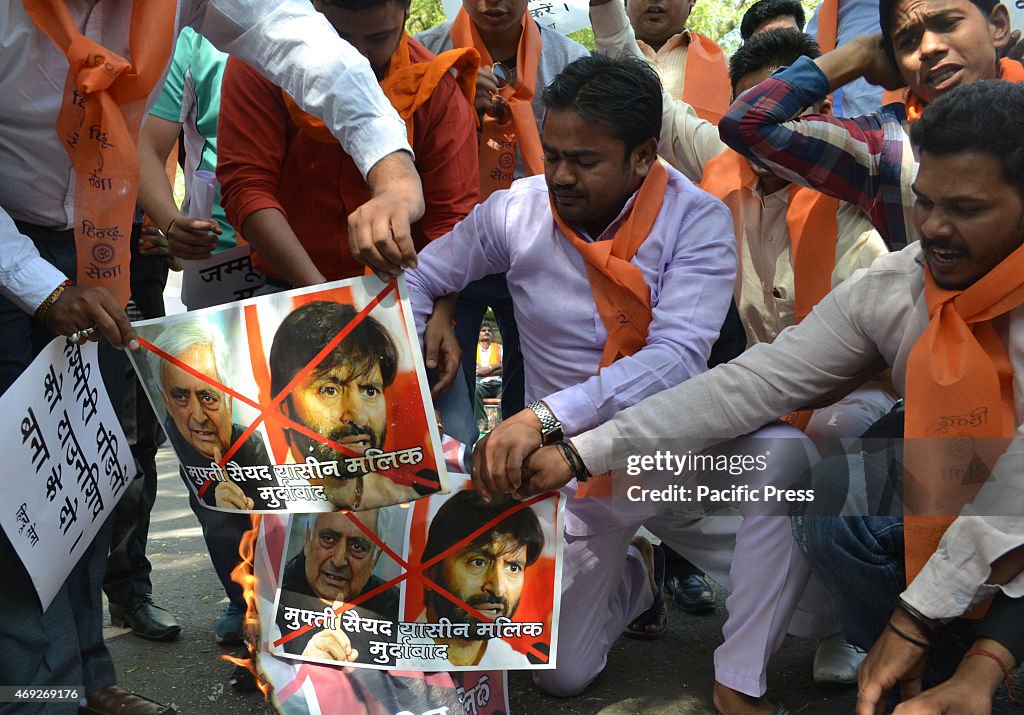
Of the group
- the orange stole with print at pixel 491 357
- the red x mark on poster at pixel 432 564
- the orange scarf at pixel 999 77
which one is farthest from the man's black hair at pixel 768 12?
the orange stole with print at pixel 491 357

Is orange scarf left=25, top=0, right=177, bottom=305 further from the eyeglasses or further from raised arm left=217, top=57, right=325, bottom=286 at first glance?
the eyeglasses

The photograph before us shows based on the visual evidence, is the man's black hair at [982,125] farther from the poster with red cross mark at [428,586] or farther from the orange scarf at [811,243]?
the poster with red cross mark at [428,586]

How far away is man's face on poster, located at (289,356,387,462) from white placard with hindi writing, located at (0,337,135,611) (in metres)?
0.51

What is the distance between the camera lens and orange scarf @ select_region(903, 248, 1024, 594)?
219cm

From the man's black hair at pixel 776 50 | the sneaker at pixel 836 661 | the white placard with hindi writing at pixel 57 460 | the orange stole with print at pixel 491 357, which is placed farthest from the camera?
the orange stole with print at pixel 491 357

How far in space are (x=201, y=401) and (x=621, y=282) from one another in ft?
3.58

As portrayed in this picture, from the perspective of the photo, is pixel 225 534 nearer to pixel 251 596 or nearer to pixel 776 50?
pixel 251 596

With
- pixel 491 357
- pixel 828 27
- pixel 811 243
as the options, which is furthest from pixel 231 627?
pixel 491 357

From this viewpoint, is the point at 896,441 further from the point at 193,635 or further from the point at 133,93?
the point at 193,635

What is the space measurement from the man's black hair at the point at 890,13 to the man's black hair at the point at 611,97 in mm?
675

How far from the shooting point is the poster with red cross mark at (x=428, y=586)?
8.09ft

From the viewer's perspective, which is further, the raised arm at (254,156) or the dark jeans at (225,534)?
the dark jeans at (225,534)

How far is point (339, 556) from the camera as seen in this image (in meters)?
2.53

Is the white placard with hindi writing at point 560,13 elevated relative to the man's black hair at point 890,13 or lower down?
lower down
